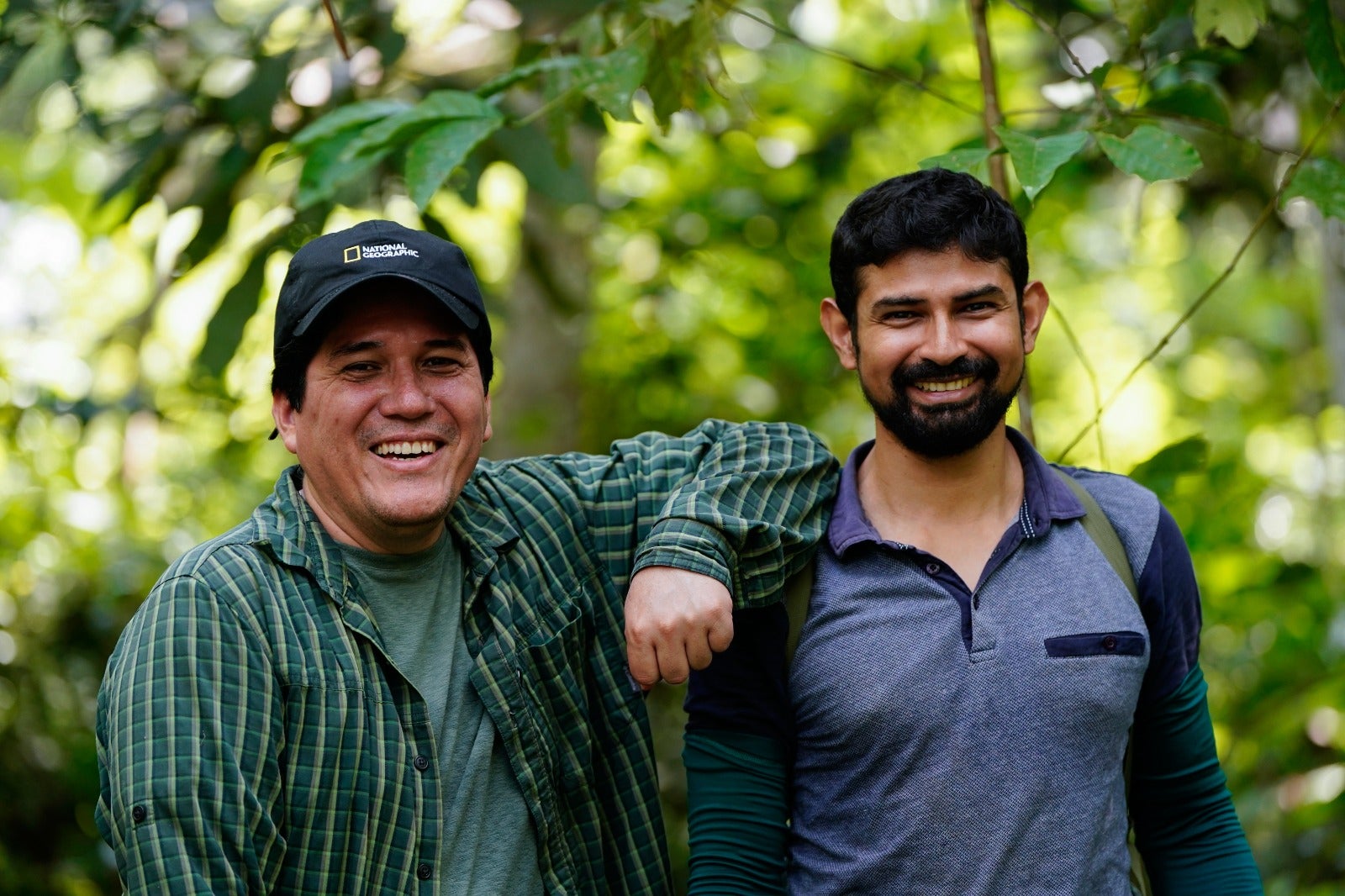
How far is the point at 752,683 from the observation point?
206 cm

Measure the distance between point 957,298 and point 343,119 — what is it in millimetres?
1157

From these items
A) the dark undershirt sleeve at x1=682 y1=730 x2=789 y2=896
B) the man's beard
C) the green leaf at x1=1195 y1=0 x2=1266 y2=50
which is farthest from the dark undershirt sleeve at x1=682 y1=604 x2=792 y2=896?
the green leaf at x1=1195 y1=0 x2=1266 y2=50

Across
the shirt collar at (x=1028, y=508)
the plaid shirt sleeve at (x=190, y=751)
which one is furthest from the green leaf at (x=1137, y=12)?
the plaid shirt sleeve at (x=190, y=751)

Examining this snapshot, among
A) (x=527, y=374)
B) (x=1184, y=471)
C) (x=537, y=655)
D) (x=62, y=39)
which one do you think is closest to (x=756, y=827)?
(x=537, y=655)

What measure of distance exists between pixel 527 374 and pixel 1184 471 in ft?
8.96

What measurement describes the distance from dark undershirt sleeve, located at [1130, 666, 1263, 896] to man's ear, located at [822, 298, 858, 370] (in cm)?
72

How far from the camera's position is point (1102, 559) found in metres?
2.03

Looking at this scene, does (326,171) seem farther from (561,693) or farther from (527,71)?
(561,693)

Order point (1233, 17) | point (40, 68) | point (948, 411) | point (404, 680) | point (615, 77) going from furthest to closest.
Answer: point (40, 68) < point (615, 77) < point (1233, 17) < point (948, 411) < point (404, 680)

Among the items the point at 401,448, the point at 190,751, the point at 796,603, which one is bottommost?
the point at 190,751

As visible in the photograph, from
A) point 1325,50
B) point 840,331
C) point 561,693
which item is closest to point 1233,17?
point 1325,50

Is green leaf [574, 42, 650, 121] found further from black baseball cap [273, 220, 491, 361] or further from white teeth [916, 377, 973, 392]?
white teeth [916, 377, 973, 392]

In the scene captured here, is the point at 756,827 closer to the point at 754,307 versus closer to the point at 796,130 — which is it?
the point at 754,307

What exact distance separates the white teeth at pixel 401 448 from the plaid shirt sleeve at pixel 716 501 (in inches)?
14.4
